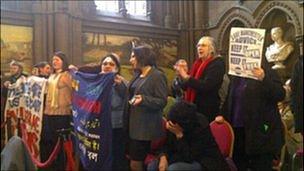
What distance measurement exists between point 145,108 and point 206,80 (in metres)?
0.64

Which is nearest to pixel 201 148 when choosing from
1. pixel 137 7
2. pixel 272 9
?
pixel 272 9

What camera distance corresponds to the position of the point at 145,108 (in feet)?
15.6

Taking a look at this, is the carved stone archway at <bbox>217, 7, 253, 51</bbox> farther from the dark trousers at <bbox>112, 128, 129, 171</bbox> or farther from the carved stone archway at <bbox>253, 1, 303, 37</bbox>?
the dark trousers at <bbox>112, 128, 129, 171</bbox>

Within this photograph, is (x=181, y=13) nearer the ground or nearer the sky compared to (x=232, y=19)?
nearer the sky

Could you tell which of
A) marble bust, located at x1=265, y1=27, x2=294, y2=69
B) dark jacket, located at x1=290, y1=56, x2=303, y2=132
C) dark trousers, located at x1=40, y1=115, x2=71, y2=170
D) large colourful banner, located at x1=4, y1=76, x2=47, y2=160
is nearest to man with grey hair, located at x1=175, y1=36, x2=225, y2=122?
dark jacket, located at x1=290, y1=56, x2=303, y2=132

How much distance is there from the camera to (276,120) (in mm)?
4566

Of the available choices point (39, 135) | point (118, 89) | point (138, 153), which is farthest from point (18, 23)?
point (138, 153)

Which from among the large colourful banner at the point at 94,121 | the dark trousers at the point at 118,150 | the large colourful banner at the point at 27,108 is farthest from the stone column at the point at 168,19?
the dark trousers at the point at 118,150

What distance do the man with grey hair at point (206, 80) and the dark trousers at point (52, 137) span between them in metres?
1.85

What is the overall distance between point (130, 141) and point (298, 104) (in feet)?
5.33

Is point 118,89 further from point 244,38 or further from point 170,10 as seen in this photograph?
point 170,10

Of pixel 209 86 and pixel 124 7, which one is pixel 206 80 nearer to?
pixel 209 86

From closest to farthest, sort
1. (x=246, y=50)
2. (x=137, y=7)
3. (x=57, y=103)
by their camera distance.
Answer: (x=246, y=50) → (x=57, y=103) → (x=137, y=7)

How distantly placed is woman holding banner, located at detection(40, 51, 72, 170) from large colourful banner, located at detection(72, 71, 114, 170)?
0.93 ft
